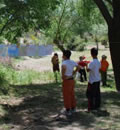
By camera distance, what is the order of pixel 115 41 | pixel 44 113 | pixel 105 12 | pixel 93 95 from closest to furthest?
pixel 93 95
pixel 44 113
pixel 115 41
pixel 105 12

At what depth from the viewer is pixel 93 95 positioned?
25.8ft

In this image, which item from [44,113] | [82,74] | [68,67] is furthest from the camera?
[82,74]

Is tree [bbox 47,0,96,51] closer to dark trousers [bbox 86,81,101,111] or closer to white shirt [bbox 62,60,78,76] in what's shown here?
dark trousers [bbox 86,81,101,111]

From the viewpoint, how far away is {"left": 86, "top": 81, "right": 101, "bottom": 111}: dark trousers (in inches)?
307

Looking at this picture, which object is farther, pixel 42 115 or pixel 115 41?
pixel 115 41

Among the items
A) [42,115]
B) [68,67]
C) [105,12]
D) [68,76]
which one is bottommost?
[42,115]

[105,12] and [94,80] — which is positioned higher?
[105,12]

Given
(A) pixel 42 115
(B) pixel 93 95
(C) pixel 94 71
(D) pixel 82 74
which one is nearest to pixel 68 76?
(C) pixel 94 71

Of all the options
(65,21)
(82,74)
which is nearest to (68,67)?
(82,74)

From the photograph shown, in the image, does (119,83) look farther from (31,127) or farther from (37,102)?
(31,127)

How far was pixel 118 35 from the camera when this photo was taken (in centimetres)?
1170

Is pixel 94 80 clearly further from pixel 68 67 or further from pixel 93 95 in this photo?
pixel 68 67

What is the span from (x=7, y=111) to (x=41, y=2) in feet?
18.3

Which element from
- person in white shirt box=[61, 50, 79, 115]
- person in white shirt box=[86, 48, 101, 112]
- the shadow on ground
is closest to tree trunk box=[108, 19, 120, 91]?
the shadow on ground
